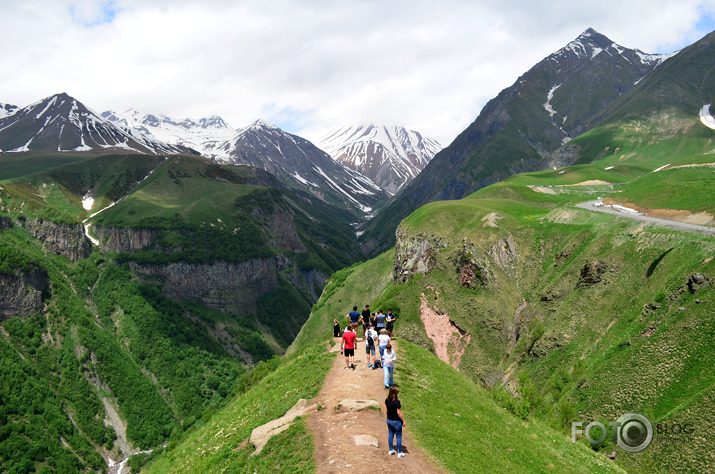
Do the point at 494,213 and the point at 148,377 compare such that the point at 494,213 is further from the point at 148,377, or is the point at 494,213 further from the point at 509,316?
the point at 148,377

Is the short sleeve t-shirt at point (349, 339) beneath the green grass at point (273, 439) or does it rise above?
above

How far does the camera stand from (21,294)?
167125 millimetres

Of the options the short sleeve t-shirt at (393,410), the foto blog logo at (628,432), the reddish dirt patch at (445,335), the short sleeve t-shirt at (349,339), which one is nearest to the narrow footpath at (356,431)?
the short sleeve t-shirt at (393,410)

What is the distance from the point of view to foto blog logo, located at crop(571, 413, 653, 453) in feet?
113

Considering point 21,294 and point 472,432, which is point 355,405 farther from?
point 21,294

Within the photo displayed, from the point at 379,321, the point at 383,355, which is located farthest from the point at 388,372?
the point at 379,321

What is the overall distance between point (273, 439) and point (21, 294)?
19906cm

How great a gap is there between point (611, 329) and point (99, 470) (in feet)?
554

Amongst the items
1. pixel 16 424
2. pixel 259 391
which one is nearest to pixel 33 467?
pixel 16 424

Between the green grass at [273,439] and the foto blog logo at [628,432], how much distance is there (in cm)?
2324

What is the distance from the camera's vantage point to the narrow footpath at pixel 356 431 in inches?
731

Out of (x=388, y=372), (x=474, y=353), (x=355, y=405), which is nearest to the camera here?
(x=355, y=405)

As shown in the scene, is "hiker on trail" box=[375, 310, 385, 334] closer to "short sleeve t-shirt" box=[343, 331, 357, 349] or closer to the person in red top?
the person in red top

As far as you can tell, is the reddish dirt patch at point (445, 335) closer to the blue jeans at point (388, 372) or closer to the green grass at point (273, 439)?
the green grass at point (273, 439)
